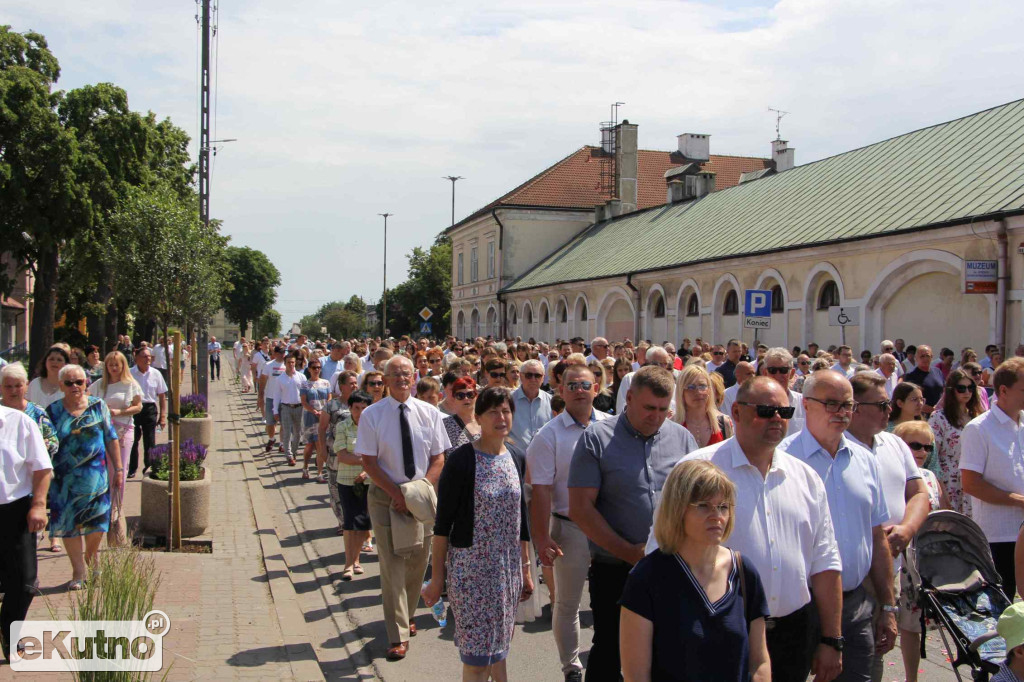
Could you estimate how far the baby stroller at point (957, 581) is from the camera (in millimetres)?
4656

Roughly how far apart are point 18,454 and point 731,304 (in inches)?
949

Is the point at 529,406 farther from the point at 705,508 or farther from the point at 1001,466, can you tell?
the point at 705,508

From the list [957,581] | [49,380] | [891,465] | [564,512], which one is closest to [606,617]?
[564,512]

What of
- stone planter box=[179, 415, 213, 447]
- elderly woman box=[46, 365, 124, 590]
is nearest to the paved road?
elderly woman box=[46, 365, 124, 590]

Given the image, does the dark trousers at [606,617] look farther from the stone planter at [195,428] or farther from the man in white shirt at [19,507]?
the stone planter at [195,428]

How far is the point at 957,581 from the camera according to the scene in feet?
15.9

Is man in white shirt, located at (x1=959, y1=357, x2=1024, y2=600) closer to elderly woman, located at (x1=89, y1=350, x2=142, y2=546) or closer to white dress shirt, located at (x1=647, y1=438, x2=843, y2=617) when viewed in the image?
white dress shirt, located at (x1=647, y1=438, x2=843, y2=617)

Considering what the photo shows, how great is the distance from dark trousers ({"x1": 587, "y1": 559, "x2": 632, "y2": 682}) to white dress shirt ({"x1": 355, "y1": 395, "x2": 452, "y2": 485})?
76.0 inches

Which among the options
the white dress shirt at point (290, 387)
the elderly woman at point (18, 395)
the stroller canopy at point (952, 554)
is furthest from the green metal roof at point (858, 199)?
the elderly woman at point (18, 395)

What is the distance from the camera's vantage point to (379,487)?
6.50 meters

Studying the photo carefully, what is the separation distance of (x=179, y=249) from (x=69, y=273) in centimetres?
2126

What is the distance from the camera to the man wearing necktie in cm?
635

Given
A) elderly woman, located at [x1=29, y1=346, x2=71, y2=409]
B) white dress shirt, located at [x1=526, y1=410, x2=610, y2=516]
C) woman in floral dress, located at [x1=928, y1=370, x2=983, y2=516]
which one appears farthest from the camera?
elderly woman, located at [x1=29, y1=346, x2=71, y2=409]

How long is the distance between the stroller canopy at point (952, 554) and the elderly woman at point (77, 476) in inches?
232
